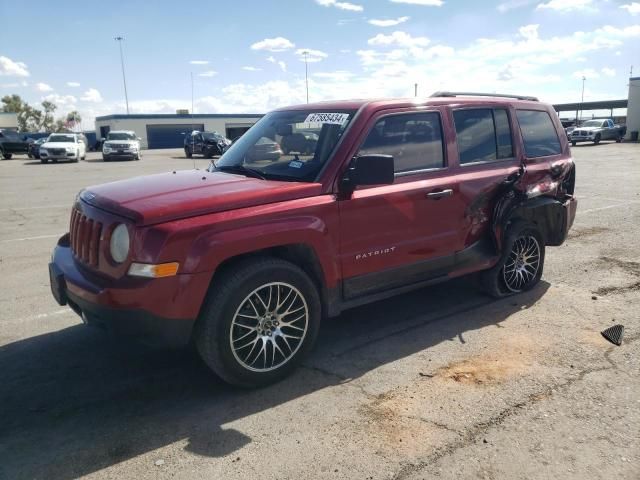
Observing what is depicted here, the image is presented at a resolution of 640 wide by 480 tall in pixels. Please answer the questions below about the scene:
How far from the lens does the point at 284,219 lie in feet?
11.9

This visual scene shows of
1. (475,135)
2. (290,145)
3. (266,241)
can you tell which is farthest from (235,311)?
(475,135)

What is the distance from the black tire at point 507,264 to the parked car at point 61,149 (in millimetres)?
28544

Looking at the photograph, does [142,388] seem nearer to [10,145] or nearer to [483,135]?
[483,135]

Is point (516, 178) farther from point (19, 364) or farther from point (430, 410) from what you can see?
point (19, 364)

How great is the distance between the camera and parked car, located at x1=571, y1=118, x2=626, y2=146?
37.2 metres

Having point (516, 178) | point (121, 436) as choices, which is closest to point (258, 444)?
point (121, 436)

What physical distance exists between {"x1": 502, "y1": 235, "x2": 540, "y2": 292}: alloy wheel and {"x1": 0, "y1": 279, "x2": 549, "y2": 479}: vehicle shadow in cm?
35

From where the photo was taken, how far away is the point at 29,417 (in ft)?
10.9

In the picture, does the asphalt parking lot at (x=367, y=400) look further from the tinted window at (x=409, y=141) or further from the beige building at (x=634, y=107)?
the beige building at (x=634, y=107)

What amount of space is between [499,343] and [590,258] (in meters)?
3.27

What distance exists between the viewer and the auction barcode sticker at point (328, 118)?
4191mm

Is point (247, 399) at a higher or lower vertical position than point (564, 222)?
lower

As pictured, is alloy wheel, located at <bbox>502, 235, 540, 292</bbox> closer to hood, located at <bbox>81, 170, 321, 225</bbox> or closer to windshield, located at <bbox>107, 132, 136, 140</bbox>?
hood, located at <bbox>81, 170, 321, 225</bbox>

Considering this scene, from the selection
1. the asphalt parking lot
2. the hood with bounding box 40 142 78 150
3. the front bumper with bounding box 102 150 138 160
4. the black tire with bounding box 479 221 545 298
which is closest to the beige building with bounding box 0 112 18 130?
the hood with bounding box 40 142 78 150
